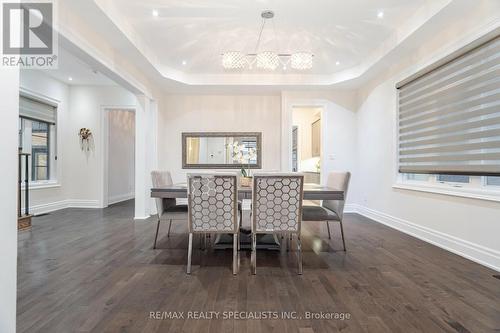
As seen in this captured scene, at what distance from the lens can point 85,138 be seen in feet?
Answer: 19.6

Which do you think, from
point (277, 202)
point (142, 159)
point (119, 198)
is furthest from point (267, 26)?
point (119, 198)

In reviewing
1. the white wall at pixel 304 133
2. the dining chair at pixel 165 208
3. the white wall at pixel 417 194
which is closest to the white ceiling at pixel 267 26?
the white wall at pixel 417 194

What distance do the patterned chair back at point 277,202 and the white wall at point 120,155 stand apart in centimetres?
529

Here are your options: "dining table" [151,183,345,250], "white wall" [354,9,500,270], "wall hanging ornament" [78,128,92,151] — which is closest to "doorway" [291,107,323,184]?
"white wall" [354,9,500,270]

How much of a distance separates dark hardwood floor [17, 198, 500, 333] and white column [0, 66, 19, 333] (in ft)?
1.25

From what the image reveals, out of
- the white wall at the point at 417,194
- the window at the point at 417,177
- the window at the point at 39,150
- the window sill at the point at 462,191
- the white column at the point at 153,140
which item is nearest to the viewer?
the window sill at the point at 462,191

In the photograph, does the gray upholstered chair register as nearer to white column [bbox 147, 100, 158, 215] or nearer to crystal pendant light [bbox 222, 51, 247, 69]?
crystal pendant light [bbox 222, 51, 247, 69]

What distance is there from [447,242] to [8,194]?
404 cm

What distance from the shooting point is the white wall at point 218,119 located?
5930mm

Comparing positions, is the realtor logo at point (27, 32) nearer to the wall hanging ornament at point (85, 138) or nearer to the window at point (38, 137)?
the window at point (38, 137)

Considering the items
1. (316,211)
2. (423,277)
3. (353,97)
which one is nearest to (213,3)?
(316,211)

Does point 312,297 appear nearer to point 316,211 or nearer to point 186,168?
point 316,211

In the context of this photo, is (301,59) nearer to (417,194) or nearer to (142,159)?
(417,194)

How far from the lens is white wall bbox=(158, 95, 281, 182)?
5930 millimetres
